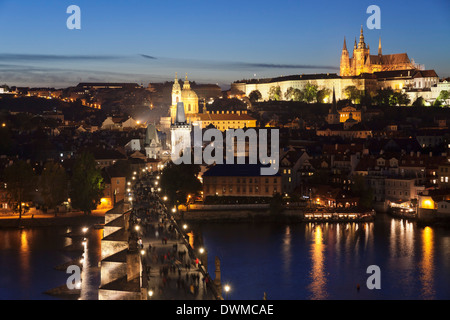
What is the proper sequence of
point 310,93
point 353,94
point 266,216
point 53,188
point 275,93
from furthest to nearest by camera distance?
point 275,93, point 310,93, point 353,94, point 53,188, point 266,216

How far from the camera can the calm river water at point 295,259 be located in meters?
15.0

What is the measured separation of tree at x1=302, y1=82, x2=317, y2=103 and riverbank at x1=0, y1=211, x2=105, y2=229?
133 ft

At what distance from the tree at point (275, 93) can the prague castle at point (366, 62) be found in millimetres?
6782

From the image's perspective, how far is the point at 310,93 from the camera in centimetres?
6206

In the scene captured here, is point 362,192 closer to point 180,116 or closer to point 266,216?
point 266,216

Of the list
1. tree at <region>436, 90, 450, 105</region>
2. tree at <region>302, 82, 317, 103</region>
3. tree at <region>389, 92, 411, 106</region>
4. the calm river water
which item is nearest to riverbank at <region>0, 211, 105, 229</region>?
the calm river water

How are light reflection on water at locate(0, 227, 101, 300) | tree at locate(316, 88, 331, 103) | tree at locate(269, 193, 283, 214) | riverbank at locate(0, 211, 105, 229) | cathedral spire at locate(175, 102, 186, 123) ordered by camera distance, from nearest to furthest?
light reflection on water at locate(0, 227, 101, 300) → riverbank at locate(0, 211, 105, 229) → tree at locate(269, 193, 283, 214) → cathedral spire at locate(175, 102, 186, 123) → tree at locate(316, 88, 331, 103)

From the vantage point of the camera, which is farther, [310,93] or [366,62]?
[366,62]

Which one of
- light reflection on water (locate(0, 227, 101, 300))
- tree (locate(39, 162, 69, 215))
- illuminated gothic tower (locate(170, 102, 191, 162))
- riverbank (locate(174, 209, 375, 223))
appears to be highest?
illuminated gothic tower (locate(170, 102, 191, 162))

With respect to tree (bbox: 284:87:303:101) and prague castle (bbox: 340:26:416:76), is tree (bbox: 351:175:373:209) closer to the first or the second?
tree (bbox: 284:87:303:101)

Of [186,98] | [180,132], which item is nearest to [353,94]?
[186,98]

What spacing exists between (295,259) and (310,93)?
4537 cm

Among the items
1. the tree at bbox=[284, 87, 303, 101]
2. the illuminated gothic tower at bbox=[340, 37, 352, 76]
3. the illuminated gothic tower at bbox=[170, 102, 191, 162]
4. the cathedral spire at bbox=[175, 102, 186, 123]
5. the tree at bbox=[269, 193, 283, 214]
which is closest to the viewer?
the tree at bbox=[269, 193, 283, 214]

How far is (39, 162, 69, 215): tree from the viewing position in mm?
23875
